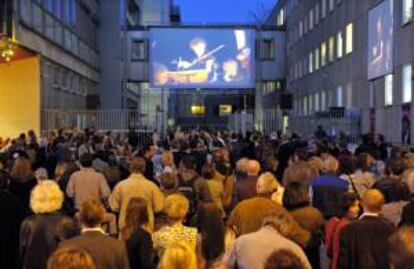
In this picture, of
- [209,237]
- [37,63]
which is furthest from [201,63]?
[209,237]

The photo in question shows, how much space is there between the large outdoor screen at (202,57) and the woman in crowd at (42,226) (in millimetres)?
47328

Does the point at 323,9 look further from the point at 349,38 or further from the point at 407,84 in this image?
the point at 407,84

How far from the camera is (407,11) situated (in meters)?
30.7

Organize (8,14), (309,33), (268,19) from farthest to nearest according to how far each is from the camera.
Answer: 1. (268,19)
2. (309,33)
3. (8,14)

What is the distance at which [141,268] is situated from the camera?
7559 mm

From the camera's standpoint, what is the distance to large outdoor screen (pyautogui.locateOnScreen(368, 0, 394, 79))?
32.8 m

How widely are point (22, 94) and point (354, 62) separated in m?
17.4

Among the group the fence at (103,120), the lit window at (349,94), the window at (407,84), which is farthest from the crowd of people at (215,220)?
the lit window at (349,94)

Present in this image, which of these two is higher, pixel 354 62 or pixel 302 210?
pixel 354 62

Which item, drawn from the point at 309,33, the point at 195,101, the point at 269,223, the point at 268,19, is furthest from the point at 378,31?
the point at 195,101

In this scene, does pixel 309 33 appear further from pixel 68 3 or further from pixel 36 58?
pixel 36 58

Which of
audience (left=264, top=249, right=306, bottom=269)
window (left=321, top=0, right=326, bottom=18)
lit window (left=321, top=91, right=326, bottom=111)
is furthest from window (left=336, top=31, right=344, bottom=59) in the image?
audience (left=264, top=249, right=306, bottom=269)

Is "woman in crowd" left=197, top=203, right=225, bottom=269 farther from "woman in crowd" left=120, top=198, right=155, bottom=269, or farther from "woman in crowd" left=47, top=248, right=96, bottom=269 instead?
"woman in crowd" left=47, top=248, right=96, bottom=269

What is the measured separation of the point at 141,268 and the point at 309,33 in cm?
5414
